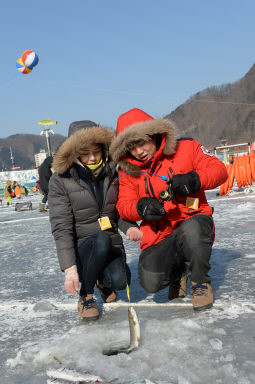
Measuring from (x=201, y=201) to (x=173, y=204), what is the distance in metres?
0.21

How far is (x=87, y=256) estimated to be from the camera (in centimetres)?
253

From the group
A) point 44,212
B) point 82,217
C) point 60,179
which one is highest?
point 60,179

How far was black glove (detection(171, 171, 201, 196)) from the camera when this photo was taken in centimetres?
227

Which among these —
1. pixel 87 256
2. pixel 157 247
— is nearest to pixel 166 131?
pixel 157 247

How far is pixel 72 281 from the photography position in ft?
7.62

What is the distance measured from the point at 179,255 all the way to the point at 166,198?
42cm

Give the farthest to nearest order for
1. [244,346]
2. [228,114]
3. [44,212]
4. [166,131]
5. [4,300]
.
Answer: [228,114], [44,212], [4,300], [166,131], [244,346]

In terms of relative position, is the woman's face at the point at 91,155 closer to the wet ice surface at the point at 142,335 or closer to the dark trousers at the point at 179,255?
the dark trousers at the point at 179,255

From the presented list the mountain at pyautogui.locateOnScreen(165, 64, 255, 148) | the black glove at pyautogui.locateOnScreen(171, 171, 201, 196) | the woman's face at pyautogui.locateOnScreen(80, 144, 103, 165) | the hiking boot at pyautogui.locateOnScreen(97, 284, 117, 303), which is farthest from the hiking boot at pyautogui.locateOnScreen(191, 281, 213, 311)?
the mountain at pyautogui.locateOnScreen(165, 64, 255, 148)

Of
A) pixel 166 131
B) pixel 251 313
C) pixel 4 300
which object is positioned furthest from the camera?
pixel 4 300

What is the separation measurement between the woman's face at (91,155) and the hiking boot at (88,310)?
0.91 meters

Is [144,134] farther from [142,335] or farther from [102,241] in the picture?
[142,335]

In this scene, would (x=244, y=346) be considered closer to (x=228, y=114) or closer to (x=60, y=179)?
(x=60, y=179)

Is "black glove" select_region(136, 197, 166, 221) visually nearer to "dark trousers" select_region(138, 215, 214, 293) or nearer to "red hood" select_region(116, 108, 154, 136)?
"dark trousers" select_region(138, 215, 214, 293)
